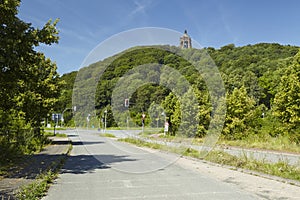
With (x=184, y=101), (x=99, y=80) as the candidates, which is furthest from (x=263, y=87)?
(x=99, y=80)

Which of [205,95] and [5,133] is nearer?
[205,95]

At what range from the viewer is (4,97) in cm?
991

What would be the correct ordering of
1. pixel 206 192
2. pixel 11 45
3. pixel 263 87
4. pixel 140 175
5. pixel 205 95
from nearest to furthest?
1. pixel 206 192
2. pixel 11 45
3. pixel 140 175
4. pixel 205 95
5. pixel 263 87

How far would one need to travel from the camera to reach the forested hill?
30.6 feet

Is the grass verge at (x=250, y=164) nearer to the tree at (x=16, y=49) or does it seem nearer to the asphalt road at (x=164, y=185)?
the asphalt road at (x=164, y=185)

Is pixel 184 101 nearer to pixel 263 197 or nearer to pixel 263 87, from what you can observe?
pixel 263 197

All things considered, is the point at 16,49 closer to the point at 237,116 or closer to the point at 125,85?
the point at 125,85

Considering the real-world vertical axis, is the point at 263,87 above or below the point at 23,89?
above

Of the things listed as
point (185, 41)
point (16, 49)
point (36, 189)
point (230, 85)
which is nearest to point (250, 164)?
point (185, 41)

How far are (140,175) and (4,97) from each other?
5.03 meters

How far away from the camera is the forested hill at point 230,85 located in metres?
9.32

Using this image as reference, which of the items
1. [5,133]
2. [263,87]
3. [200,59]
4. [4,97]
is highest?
[263,87]

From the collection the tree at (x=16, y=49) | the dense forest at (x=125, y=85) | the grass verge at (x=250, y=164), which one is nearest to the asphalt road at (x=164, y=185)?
the grass verge at (x=250, y=164)

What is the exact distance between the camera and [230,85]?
30281 mm
